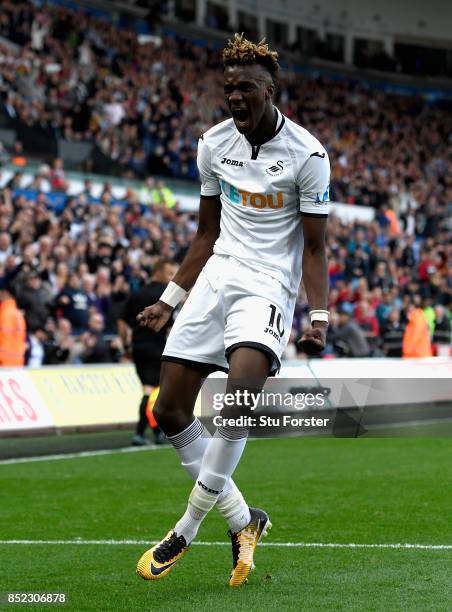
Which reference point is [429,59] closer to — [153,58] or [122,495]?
[153,58]

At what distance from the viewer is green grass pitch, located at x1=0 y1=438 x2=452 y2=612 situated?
6.00 m

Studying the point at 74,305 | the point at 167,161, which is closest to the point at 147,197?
the point at 167,161

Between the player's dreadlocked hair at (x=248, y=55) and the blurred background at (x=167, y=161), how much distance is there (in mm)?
9643

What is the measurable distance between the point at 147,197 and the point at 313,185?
2042 cm

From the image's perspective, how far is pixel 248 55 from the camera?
6191mm

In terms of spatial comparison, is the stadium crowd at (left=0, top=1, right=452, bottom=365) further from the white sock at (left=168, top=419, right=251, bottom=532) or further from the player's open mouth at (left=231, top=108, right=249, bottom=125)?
the player's open mouth at (left=231, top=108, right=249, bottom=125)

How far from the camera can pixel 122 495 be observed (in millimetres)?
10445

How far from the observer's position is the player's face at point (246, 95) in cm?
614

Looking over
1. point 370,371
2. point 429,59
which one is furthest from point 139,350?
point 429,59

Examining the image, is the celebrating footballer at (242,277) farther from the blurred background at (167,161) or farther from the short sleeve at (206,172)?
the blurred background at (167,161)

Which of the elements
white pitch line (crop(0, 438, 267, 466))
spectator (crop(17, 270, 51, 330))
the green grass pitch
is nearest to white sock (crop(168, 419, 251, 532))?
the green grass pitch

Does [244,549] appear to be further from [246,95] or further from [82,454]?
[82,454]

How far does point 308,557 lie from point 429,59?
51.5 m

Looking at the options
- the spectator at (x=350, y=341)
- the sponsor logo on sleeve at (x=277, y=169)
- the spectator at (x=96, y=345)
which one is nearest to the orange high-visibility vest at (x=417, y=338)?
the spectator at (x=350, y=341)
